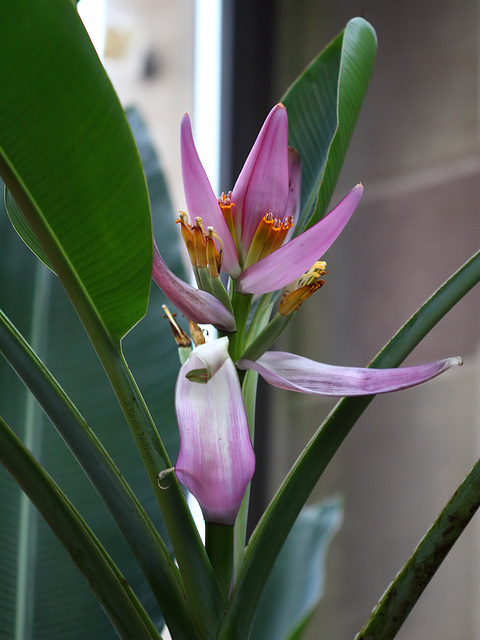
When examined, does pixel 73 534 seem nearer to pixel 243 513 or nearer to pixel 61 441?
pixel 243 513

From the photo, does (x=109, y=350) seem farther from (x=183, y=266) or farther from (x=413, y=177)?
(x=413, y=177)

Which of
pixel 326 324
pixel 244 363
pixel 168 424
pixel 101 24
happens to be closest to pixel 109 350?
pixel 244 363

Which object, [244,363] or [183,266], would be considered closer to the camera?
[244,363]

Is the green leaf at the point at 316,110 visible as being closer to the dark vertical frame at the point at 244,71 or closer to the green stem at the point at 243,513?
the green stem at the point at 243,513

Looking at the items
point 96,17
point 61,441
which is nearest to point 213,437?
point 61,441

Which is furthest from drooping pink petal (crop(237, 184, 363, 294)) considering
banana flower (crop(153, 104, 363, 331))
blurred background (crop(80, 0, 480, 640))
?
blurred background (crop(80, 0, 480, 640))

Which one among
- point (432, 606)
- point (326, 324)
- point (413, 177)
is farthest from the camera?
point (326, 324)

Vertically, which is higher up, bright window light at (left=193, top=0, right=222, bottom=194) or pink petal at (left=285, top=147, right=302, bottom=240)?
bright window light at (left=193, top=0, right=222, bottom=194)

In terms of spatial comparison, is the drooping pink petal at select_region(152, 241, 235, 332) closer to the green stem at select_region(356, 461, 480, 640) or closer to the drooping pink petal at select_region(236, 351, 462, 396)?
the drooping pink petal at select_region(236, 351, 462, 396)
